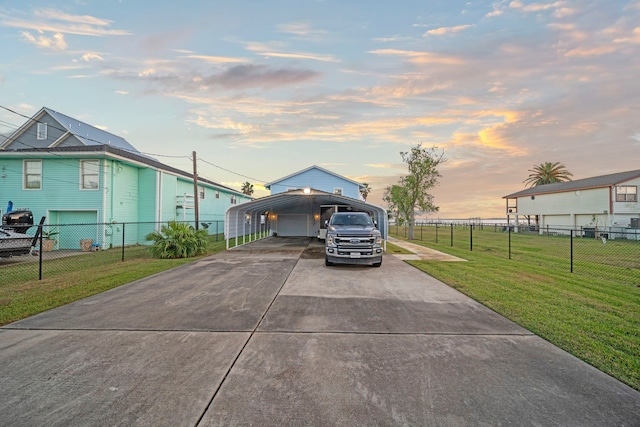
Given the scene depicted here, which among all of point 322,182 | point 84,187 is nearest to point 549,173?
point 322,182

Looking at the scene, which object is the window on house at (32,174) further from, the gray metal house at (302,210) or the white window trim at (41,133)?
the gray metal house at (302,210)

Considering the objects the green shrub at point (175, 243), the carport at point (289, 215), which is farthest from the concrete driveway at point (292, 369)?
the carport at point (289, 215)

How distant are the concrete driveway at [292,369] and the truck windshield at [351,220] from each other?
17.9 feet

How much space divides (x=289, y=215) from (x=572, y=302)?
2381cm

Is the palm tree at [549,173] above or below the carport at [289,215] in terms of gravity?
above

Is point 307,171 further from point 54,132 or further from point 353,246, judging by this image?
point 54,132

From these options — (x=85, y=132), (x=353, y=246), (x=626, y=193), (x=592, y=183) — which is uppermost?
(x=85, y=132)

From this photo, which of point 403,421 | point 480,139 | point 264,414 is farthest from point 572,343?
point 480,139

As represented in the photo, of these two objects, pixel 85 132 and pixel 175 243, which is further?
pixel 85 132

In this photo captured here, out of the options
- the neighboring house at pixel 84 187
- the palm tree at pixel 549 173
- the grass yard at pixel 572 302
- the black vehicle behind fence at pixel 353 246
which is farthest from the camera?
the palm tree at pixel 549 173

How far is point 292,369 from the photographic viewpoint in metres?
3.45

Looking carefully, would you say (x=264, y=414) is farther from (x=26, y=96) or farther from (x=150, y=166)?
(x=26, y=96)

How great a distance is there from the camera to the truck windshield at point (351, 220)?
11.6m

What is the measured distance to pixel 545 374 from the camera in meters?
3.41
